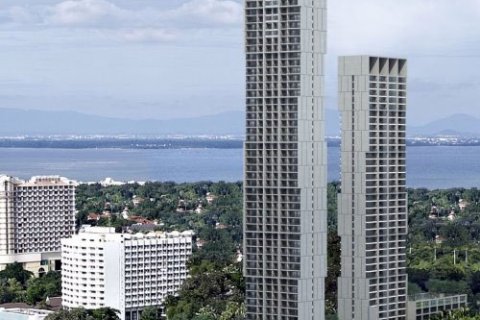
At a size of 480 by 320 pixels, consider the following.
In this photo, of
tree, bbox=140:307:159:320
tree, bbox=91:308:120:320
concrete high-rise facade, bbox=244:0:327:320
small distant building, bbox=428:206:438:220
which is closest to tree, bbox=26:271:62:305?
tree, bbox=140:307:159:320

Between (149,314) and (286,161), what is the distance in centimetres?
1443

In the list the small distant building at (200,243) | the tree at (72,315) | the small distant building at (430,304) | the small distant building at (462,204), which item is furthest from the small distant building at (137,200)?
the small distant building at (430,304)

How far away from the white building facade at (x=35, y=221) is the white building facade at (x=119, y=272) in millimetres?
14028

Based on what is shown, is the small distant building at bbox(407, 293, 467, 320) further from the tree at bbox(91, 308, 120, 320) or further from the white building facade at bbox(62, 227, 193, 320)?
the white building facade at bbox(62, 227, 193, 320)

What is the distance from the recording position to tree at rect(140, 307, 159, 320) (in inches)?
2044

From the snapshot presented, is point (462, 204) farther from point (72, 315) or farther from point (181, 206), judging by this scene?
point (72, 315)

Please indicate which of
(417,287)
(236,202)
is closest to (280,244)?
(417,287)

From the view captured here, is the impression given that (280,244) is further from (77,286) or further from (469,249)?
(469,249)

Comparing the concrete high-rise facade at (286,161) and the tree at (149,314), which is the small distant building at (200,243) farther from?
the concrete high-rise facade at (286,161)

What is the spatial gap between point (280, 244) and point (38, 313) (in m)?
13.9

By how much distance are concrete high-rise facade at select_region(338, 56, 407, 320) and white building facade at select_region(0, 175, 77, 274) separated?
29092 millimetres

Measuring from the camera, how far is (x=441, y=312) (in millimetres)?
44938

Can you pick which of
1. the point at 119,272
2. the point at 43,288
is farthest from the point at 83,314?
the point at 43,288

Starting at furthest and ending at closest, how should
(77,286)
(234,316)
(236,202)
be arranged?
(236,202)
(77,286)
(234,316)
